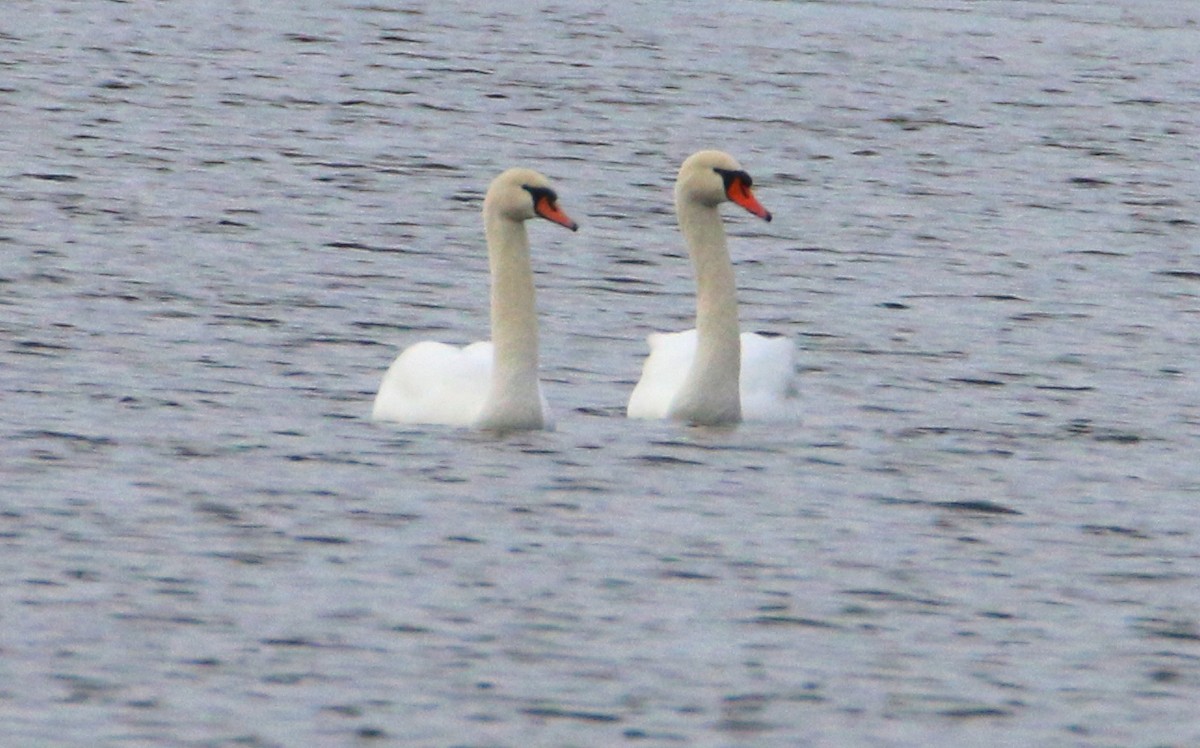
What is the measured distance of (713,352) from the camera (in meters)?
13.9

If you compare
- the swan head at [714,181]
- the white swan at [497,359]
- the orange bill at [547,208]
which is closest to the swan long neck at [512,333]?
the white swan at [497,359]

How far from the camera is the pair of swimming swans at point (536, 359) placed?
44.3 ft

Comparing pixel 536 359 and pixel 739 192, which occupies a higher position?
pixel 739 192

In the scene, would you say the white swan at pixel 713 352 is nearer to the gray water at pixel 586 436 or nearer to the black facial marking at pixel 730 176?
the black facial marking at pixel 730 176

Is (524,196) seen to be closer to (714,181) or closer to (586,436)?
(714,181)

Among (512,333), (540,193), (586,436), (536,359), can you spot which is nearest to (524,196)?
(540,193)

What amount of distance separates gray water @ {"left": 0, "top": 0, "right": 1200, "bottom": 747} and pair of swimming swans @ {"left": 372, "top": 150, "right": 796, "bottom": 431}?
7.5 inches

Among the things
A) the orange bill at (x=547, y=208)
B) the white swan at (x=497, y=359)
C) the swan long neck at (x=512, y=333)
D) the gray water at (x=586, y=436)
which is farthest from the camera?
the orange bill at (x=547, y=208)

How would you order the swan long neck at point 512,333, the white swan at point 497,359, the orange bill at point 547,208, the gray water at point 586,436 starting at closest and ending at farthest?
the gray water at point 586,436 < the swan long neck at point 512,333 < the white swan at point 497,359 < the orange bill at point 547,208

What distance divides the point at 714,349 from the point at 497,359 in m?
1.08

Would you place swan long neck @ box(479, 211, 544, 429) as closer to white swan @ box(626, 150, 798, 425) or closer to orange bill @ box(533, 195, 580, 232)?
orange bill @ box(533, 195, 580, 232)

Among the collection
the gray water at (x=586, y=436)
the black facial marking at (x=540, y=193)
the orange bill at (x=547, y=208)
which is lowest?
the gray water at (x=586, y=436)

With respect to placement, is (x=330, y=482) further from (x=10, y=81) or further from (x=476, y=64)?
(x=476, y=64)

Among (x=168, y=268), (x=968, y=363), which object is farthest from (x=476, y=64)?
(x=968, y=363)
